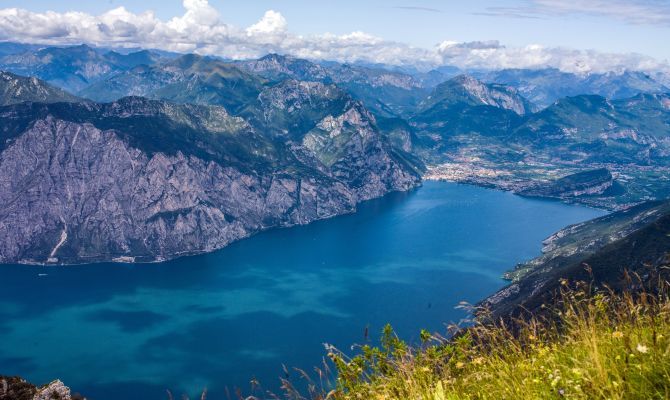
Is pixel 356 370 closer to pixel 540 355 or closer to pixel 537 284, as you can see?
pixel 540 355

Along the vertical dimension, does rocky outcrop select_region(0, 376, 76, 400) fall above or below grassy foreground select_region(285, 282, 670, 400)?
below

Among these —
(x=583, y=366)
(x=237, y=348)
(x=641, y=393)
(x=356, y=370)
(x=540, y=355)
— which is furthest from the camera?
(x=237, y=348)

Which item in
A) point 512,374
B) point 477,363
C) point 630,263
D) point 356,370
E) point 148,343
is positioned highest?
point 512,374

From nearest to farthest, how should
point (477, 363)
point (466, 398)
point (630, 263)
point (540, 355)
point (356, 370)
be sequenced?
1. point (466, 398)
2. point (540, 355)
3. point (477, 363)
4. point (356, 370)
5. point (630, 263)

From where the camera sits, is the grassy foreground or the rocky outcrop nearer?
the grassy foreground

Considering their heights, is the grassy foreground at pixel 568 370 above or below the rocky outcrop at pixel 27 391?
above

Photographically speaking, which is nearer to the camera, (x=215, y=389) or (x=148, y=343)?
(x=215, y=389)

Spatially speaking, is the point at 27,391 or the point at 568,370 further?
the point at 27,391

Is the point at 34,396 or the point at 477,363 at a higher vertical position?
the point at 477,363

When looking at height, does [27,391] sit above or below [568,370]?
below

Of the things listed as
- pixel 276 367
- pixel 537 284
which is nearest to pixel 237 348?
pixel 276 367

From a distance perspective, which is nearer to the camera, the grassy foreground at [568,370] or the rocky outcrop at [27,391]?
the grassy foreground at [568,370]
